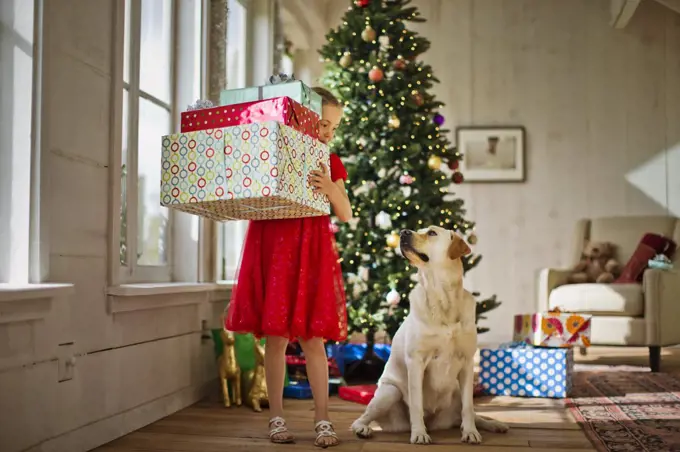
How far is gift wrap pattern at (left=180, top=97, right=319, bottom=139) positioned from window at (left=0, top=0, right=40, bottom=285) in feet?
1.52

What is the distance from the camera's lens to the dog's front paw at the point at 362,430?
2.63 meters

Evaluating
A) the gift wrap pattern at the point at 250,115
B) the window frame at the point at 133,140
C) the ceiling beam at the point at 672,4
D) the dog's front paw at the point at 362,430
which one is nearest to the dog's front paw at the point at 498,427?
the dog's front paw at the point at 362,430

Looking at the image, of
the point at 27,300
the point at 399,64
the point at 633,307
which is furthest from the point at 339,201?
the point at 633,307

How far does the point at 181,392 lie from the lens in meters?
3.27

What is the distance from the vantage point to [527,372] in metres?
3.66

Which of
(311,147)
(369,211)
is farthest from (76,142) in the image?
(369,211)

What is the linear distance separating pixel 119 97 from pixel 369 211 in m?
1.78

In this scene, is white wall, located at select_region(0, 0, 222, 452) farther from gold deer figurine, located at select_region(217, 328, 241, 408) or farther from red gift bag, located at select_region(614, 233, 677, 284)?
red gift bag, located at select_region(614, 233, 677, 284)

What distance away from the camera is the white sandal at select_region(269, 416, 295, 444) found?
2.54 m

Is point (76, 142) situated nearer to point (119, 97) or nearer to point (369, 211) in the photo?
point (119, 97)

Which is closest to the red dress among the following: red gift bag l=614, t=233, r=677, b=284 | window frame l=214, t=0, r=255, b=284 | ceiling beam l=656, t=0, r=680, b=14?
window frame l=214, t=0, r=255, b=284

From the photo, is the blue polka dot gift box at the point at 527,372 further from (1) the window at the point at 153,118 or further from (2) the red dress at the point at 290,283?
(1) the window at the point at 153,118

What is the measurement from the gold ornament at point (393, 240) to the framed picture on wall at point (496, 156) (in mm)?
2920

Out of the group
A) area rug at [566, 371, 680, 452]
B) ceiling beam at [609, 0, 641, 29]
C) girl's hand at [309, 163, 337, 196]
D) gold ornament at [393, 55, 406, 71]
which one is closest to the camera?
girl's hand at [309, 163, 337, 196]
